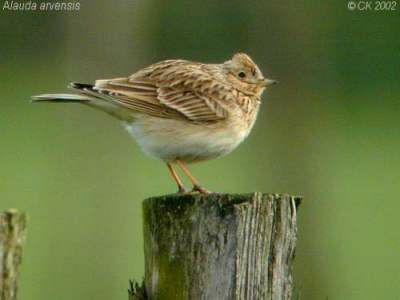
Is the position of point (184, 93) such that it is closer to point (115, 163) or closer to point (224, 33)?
point (115, 163)

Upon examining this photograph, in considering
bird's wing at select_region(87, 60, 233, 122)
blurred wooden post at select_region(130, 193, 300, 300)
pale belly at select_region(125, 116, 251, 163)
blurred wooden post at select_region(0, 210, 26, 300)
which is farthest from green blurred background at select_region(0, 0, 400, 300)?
blurred wooden post at select_region(0, 210, 26, 300)

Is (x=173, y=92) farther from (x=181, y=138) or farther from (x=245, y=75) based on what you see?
(x=245, y=75)

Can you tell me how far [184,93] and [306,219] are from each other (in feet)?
17.6

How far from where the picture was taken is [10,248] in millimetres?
3900

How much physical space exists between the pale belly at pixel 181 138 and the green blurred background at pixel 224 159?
4067 mm

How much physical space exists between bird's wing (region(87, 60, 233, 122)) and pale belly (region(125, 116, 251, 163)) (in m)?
0.05

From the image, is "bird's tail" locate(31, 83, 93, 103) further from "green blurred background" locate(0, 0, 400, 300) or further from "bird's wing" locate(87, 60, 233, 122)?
"green blurred background" locate(0, 0, 400, 300)

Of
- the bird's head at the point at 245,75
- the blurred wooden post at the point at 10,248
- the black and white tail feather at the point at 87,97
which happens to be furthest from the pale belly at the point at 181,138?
the blurred wooden post at the point at 10,248

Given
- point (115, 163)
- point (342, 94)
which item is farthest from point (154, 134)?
point (342, 94)

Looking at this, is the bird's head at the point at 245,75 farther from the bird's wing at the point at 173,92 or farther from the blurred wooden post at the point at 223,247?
the blurred wooden post at the point at 223,247

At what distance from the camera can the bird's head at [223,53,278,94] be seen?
7855 mm

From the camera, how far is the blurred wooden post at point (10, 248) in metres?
3.88

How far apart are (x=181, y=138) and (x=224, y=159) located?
29.9 feet

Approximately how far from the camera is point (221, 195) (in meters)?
4.59
